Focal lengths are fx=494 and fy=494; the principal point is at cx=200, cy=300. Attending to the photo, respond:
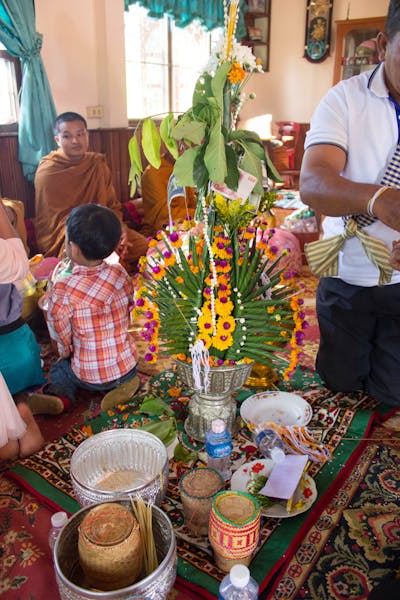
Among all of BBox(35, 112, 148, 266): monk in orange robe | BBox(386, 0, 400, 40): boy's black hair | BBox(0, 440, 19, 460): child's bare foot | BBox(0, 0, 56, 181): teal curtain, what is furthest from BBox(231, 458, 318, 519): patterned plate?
BBox(0, 0, 56, 181): teal curtain

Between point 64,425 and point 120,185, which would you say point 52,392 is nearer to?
point 64,425

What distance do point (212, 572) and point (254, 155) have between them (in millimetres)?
1039

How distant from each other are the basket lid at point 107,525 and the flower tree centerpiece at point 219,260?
477mm

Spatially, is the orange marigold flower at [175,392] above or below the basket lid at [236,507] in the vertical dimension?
below

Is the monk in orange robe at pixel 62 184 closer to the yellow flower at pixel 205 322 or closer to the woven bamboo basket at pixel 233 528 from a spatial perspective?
the yellow flower at pixel 205 322

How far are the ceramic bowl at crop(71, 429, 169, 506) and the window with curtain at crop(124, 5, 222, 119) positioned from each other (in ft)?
14.3

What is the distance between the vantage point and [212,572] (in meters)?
1.12

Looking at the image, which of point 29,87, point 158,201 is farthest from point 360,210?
point 29,87

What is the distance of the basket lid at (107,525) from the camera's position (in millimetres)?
907

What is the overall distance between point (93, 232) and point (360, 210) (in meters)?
0.95

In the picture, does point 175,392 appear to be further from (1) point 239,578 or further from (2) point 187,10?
(2) point 187,10

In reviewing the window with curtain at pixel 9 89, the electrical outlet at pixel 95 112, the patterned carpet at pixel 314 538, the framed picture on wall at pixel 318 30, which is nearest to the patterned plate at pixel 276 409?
the patterned carpet at pixel 314 538

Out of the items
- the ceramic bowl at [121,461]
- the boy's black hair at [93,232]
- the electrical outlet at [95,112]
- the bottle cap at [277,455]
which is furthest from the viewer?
the electrical outlet at [95,112]

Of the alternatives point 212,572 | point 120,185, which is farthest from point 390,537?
point 120,185
